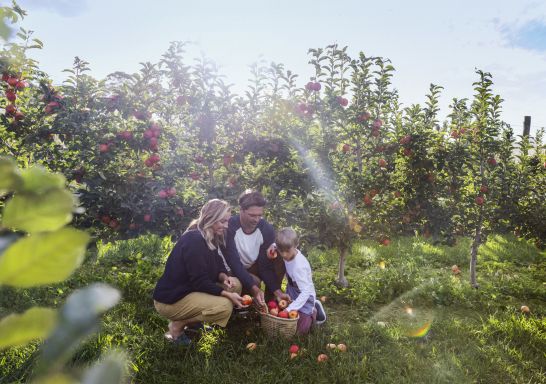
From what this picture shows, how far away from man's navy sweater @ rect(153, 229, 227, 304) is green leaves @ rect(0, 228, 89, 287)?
3.46 meters

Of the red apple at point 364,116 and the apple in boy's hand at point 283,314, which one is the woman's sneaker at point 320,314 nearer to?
the apple in boy's hand at point 283,314

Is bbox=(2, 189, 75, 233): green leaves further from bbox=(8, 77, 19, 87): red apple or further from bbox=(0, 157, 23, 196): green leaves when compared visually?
bbox=(8, 77, 19, 87): red apple

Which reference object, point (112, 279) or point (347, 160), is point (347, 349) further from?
point (112, 279)

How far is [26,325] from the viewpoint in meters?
0.19

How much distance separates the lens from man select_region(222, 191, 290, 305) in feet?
13.2

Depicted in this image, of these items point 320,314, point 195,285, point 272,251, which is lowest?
point 320,314

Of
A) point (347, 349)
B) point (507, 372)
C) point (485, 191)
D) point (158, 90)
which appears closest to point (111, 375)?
point (347, 349)

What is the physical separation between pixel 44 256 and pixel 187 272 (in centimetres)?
362

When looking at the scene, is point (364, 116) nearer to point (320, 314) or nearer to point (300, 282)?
point (300, 282)

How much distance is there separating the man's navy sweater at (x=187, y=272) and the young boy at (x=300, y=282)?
0.70 m

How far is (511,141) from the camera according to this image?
5348 mm

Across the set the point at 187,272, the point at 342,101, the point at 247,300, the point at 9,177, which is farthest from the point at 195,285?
the point at 9,177

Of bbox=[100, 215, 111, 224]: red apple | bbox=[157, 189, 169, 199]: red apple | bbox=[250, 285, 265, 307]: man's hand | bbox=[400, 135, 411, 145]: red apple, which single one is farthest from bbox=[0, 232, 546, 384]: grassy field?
bbox=[400, 135, 411, 145]: red apple

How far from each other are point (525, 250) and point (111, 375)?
797 cm
